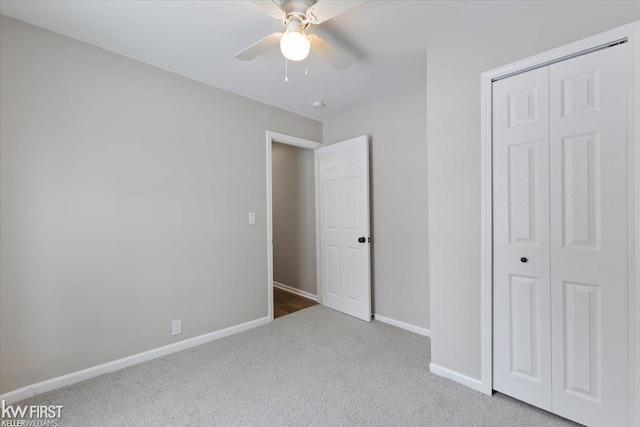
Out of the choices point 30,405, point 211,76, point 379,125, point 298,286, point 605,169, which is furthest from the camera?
point 298,286

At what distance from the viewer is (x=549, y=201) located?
5.42 ft

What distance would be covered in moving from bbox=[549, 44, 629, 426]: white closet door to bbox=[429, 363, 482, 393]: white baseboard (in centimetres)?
41

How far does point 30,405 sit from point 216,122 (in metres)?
2.49

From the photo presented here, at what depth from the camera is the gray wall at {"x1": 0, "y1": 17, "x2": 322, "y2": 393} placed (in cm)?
184

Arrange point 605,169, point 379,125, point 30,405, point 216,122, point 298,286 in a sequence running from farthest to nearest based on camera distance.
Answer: point 298,286 < point 379,125 < point 216,122 < point 30,405 < point 605,169

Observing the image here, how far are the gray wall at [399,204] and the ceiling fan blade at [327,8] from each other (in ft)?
5.00

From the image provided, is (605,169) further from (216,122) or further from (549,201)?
(216,122)

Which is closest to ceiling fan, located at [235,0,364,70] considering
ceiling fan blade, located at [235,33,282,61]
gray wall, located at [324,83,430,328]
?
ceiling fan blade, located at [235,33,282,61]

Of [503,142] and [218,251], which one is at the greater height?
[503,142]

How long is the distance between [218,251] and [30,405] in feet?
5.12

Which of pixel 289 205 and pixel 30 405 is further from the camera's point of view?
pixel 289 205

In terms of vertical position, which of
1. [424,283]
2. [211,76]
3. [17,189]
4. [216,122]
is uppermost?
[211,76]

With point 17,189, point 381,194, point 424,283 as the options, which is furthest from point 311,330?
point 17,189

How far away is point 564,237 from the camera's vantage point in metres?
1.61
